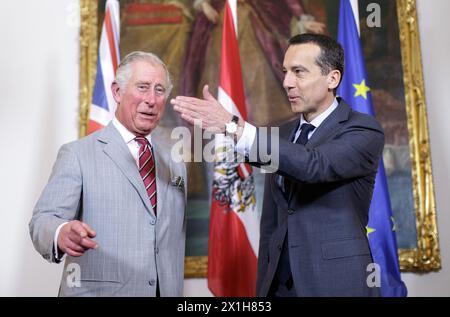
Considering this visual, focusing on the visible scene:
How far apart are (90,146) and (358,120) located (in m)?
1.21

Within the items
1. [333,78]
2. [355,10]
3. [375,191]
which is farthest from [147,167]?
[355,10]

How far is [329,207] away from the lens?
2176 mm

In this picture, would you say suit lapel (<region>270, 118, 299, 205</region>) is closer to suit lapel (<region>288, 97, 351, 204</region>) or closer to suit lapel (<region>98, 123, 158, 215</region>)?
suit lapel (<region>288, 97, 351, 204</region>)

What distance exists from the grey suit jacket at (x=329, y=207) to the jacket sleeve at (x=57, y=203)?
88 centimetres

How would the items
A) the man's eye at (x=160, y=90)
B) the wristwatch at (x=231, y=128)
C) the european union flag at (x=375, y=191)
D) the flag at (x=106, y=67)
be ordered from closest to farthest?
the wristwatch at (x=231, y=128) < the man's eye at (x=160, y=90) < the european union flag at (x=375, y=191) < the flag at (x=106, y=67)

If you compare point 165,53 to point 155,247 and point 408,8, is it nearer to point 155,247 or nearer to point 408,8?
point 408,8

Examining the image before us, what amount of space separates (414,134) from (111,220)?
254 centimetres

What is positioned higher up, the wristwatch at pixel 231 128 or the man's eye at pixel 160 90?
the man's eye at pixel 160 90

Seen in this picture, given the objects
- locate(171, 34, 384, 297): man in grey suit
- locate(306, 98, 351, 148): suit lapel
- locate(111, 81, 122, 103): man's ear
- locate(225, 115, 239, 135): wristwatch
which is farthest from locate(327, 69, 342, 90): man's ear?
locate(111, 81, 122, 103): man's ear

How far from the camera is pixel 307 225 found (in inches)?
85.2

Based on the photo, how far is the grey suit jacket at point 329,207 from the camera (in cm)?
207

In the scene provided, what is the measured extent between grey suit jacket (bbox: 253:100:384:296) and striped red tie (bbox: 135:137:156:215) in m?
0.56

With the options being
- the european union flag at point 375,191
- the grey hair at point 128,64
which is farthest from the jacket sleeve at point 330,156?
the european union flag at point 375,191

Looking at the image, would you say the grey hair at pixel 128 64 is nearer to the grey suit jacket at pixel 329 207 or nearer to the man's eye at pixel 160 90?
the man's eye at pixel 160 90
